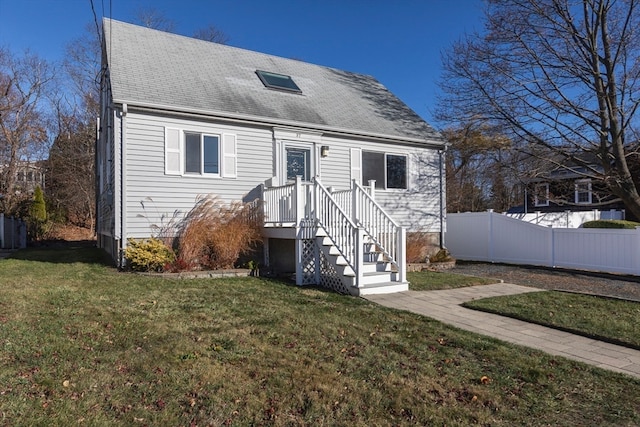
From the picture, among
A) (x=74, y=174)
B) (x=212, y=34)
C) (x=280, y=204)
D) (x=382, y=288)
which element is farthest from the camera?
(x=212, y=34)

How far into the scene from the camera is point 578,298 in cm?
791

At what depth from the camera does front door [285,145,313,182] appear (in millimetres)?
11908

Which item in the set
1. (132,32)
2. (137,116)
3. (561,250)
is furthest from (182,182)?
(561,250)

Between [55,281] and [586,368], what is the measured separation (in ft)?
26.4

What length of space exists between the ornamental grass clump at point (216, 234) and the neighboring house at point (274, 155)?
416 mm

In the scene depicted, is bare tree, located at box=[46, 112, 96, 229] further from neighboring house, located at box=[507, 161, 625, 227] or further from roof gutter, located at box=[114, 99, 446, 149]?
neighboring house, located at box=[507, 161, 625, 227]

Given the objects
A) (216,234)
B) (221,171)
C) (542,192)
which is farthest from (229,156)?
(542,192)

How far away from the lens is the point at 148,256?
29.0 feet

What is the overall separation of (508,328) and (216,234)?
6.09 meters

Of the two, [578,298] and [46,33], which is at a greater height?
[46,33]

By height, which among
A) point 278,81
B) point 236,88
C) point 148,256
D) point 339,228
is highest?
point 278,81

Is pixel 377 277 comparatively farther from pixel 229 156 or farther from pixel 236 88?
pixel 236 88

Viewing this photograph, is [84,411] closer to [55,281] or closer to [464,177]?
[55,281]

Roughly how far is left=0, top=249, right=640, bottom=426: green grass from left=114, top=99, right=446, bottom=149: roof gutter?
4.98 m
